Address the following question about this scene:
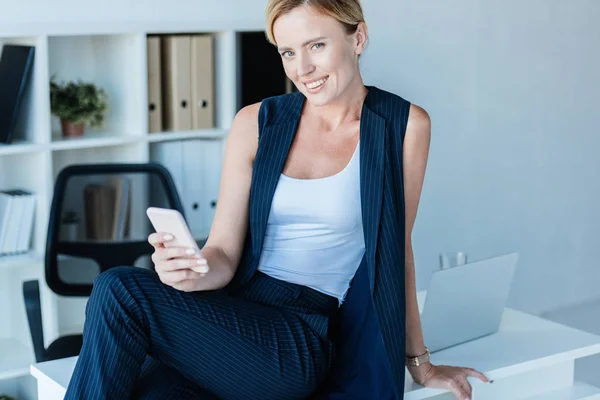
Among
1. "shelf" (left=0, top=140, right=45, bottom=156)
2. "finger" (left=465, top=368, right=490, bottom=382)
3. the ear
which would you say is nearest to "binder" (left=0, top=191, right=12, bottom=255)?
"shelf" (left=0, top=140, right=45, bottom=156)

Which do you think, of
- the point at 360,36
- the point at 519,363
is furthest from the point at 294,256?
the point at 519,363

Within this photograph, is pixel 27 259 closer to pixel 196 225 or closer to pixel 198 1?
pixel 196 225

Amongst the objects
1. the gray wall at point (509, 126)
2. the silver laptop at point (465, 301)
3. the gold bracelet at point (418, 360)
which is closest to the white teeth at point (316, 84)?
the silver laptop at point (465, 301)

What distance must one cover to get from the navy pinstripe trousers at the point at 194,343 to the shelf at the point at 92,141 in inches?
57.1

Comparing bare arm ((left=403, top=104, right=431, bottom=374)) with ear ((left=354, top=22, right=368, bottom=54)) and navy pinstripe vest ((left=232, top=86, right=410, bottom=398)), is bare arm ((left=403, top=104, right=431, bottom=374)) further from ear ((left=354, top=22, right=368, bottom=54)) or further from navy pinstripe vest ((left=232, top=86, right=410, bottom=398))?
ear ((left=354, top=22, right=368, bottom=54))

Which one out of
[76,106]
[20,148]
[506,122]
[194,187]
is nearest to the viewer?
[20,148]

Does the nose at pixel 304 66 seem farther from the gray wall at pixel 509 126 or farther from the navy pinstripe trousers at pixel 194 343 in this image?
the gray wall at pixel 509 126

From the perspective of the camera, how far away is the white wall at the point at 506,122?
4312mm

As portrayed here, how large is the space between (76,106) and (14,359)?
93 centimetres

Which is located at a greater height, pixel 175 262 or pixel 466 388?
pixel 175 262

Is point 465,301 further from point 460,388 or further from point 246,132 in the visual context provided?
point 246,132

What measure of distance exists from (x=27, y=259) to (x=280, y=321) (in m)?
1.56

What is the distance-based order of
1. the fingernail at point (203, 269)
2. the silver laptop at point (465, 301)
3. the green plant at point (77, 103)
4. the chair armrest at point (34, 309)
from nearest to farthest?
the fingernail at point (203, 269) → the silver laptop at point (465, 301) → the chair armrest at point (34, 309) → the green plant at point (77, 103)

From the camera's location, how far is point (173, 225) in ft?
6.15
